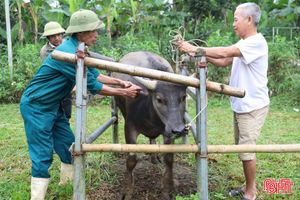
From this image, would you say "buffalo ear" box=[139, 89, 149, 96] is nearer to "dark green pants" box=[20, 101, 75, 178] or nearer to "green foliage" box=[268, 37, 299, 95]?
"dark green pants" box=[20, 101, 75, 178]

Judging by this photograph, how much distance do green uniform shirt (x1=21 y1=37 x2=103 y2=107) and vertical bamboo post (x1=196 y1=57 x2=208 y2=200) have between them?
896 millimetres

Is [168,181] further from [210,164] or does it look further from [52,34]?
[52,34]

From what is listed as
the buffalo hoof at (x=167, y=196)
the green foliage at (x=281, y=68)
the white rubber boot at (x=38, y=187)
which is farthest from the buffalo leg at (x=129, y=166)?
the green foliage at (x=281, y=68)

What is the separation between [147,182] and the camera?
4684 millimetres

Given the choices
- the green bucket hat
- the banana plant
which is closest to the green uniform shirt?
the green bucket hat

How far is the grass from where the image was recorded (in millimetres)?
4266

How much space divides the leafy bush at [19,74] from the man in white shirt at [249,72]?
21.5ft

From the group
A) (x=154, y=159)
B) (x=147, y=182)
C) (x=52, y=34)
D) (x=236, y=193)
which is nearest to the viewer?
(x=236, y=193)

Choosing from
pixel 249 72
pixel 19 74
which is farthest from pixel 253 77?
pixel 19 74

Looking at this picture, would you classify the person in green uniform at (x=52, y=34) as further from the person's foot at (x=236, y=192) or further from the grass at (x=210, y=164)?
the person's foot at (x=236, y=192)

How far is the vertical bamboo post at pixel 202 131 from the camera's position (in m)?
3.01

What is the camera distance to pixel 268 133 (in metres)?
7.12

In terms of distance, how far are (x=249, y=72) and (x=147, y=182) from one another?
174 centimetres

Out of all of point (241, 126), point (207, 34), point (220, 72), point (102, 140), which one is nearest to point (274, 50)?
point (220, 72)
